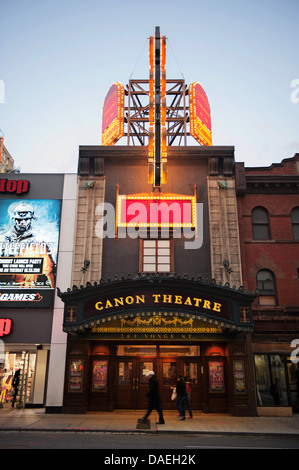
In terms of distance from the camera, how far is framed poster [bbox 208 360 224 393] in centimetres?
1647

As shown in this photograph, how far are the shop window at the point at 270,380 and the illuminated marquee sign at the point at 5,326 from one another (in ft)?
36.5

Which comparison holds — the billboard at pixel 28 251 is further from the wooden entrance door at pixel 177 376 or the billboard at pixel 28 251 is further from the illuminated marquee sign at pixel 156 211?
the wooden entrance door at pixel 177 376

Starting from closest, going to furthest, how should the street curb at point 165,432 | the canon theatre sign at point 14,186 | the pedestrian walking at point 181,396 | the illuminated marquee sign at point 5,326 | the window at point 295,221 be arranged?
the street curb at point 165,432 < the pedestrian walking at point 181,396 < the illuminated marquee sign at point 5,326 < the canon theatre sign at point 14,186 < the window at point 295,221

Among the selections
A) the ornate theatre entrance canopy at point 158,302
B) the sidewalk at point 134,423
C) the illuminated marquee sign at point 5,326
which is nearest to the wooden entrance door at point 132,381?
the sidewalk at point 134,423

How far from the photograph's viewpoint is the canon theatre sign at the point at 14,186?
18672mm

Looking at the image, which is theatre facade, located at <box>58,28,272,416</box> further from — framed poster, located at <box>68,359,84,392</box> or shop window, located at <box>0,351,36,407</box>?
shop window, located at <box>0,351,36,407</box>

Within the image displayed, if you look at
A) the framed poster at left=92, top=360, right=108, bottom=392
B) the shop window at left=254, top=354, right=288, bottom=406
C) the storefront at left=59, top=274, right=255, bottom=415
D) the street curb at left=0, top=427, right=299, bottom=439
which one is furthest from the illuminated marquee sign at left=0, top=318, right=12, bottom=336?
the shop window at left=254, top=354, right=288, bottom=406

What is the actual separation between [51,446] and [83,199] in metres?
11.7

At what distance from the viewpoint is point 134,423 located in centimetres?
1336

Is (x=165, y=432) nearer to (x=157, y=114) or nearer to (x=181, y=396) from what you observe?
(x=181, y=396)

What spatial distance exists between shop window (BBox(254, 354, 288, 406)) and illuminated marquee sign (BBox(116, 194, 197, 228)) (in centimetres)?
701

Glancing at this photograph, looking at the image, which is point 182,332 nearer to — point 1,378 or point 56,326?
point 56,326

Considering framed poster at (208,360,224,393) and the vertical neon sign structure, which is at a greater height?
the vertical neon sign structure

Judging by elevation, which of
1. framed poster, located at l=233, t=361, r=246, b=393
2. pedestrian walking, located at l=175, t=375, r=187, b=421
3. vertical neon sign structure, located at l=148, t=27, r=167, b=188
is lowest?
pedestrian walking, located at l=175, t=375, r=187, b=421
